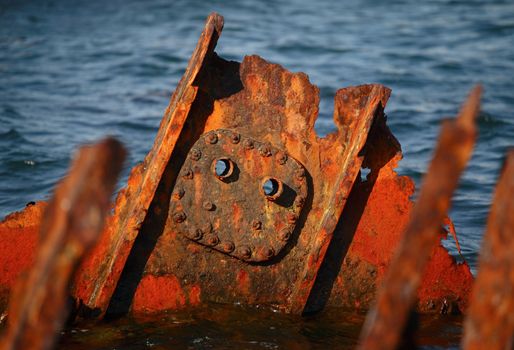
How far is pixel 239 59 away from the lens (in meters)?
17.5

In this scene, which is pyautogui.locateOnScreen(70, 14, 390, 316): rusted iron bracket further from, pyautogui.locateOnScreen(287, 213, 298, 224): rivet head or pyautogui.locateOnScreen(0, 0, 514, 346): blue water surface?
pyautogui.locateOnScreen(0, 0, 514, 346): blue water surface

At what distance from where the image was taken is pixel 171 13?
2194cm

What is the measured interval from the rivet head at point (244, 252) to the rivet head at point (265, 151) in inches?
24.9

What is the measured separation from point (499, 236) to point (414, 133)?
9.59 metres

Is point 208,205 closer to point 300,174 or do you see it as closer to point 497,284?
point 300,174

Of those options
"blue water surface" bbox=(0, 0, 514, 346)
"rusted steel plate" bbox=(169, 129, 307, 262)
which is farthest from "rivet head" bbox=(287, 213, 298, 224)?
"blue water surface" bbox=(0, 0, 514, 346)

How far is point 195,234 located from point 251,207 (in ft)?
1.39

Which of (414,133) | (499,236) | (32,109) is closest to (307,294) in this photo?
(499,236)

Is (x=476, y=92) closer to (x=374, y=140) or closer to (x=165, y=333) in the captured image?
(x=374, y=140)

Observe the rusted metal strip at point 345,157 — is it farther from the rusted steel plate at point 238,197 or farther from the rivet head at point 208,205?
the rivet head at point 208,205

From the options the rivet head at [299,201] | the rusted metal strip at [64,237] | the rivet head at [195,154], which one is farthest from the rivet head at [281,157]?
the rusted metal strip at [64,237]

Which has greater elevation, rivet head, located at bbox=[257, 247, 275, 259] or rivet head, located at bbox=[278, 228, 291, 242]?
rivet head, located at bbox=[278, 228, 291, 242]

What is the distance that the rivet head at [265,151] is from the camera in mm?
6180

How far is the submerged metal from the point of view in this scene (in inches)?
237
